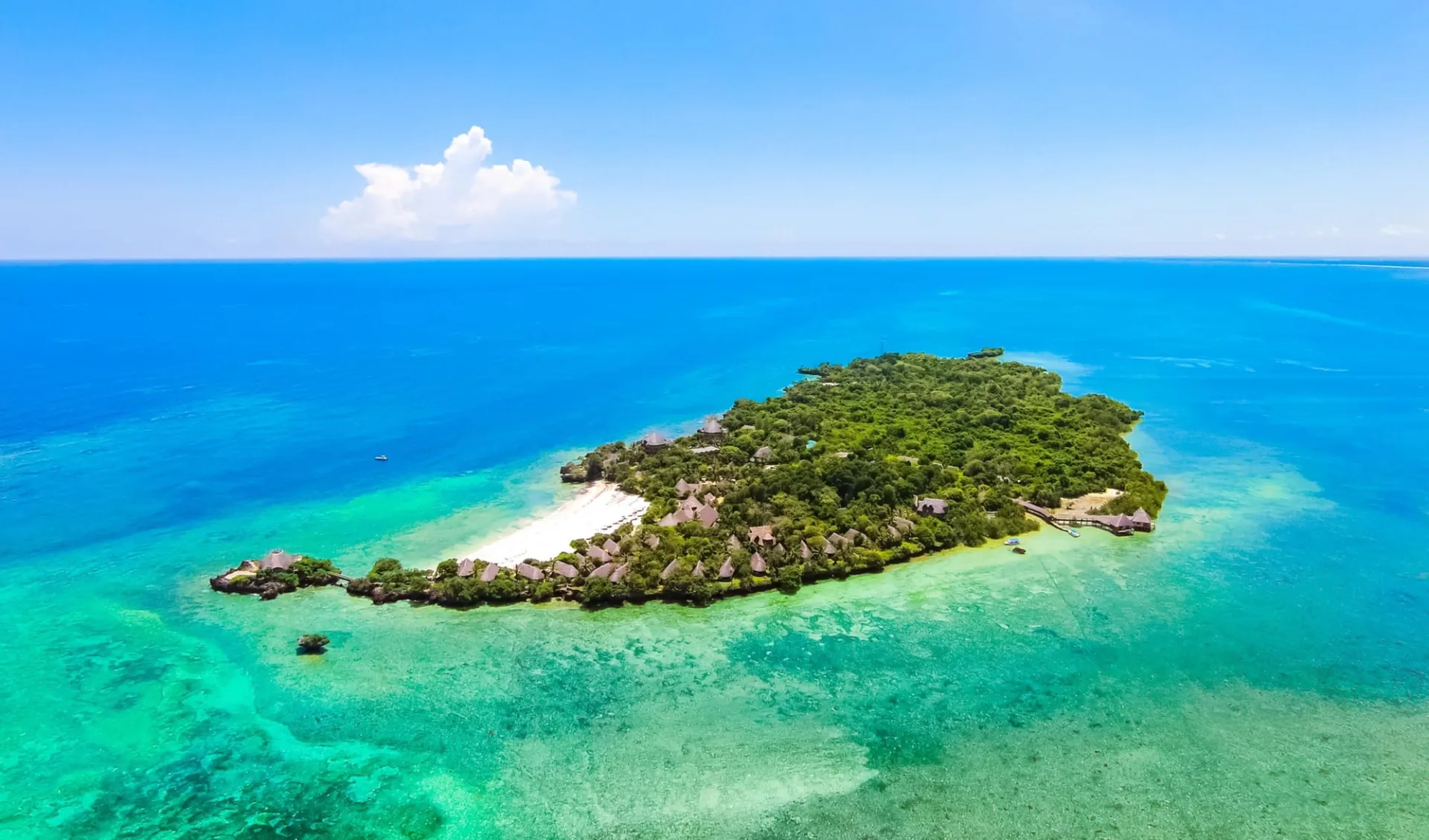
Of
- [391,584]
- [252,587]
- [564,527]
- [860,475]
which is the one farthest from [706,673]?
[252,587]

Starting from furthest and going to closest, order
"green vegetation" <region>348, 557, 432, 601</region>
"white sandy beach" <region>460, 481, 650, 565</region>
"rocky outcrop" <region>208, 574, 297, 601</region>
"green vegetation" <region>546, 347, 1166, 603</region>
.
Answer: "white sandy beach" <region>460, 481, 650, 565</region> → "green vegetation" <region>546, 347, 1166, 603</region> → "rocky outcrop" <region>208, 574, 297, 601</region> → "green vegetation" <region>348, 557, 432, 601</region>

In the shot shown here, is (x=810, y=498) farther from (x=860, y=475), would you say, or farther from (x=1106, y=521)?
(x=1106, y=521)

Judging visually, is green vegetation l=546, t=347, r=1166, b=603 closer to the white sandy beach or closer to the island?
the island

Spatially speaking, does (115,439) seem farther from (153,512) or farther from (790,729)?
(790,729)

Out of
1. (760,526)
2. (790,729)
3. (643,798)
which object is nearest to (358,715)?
(643,798)

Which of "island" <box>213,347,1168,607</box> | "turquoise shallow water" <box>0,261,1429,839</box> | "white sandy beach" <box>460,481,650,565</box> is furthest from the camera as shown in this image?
"white sandy beach" <box>460,481,650,565</box>

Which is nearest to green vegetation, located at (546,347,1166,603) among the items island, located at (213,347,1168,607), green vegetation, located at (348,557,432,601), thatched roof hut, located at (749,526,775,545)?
island, located at (213,347,1168,607)
